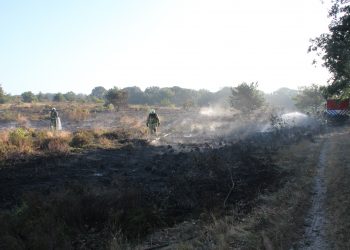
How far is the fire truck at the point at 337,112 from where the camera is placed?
36.2 metres

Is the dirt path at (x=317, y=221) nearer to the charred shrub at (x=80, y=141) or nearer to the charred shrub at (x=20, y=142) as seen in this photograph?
the charred shrub at (x=80, y=141)

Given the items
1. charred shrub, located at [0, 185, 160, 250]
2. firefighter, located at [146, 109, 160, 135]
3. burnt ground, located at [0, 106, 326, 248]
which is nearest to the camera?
charred shrub, located at [0, 185, 160, 250]

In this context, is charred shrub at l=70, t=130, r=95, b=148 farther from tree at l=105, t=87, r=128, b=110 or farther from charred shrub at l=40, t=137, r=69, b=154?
tree at l=105, t=87, r=128, b=110

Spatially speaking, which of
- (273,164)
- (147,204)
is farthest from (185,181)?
(273,164)

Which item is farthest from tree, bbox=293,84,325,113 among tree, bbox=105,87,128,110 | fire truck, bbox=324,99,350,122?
tree, bbox=105,87,128,110

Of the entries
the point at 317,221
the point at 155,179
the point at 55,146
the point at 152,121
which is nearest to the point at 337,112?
the point at 152,121

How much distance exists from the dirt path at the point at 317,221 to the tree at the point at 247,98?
30.9m

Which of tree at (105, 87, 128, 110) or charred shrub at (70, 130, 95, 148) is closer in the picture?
charred shrub at (70, 130, 95, 148)

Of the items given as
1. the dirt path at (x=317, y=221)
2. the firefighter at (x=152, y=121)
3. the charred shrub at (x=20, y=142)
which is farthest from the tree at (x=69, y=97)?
the dirt path at (x=317, y=221)

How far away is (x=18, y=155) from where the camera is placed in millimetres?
14695

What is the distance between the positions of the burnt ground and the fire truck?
20.5 meters

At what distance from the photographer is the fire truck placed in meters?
36.2

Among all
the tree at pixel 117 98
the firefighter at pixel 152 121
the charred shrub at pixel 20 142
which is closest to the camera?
the charred shrub at pixel 20 142

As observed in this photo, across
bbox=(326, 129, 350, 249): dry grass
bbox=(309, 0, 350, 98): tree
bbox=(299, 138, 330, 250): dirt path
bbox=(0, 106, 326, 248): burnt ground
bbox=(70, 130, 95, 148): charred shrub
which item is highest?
bbox=(309, 0, 350, 98): tree
